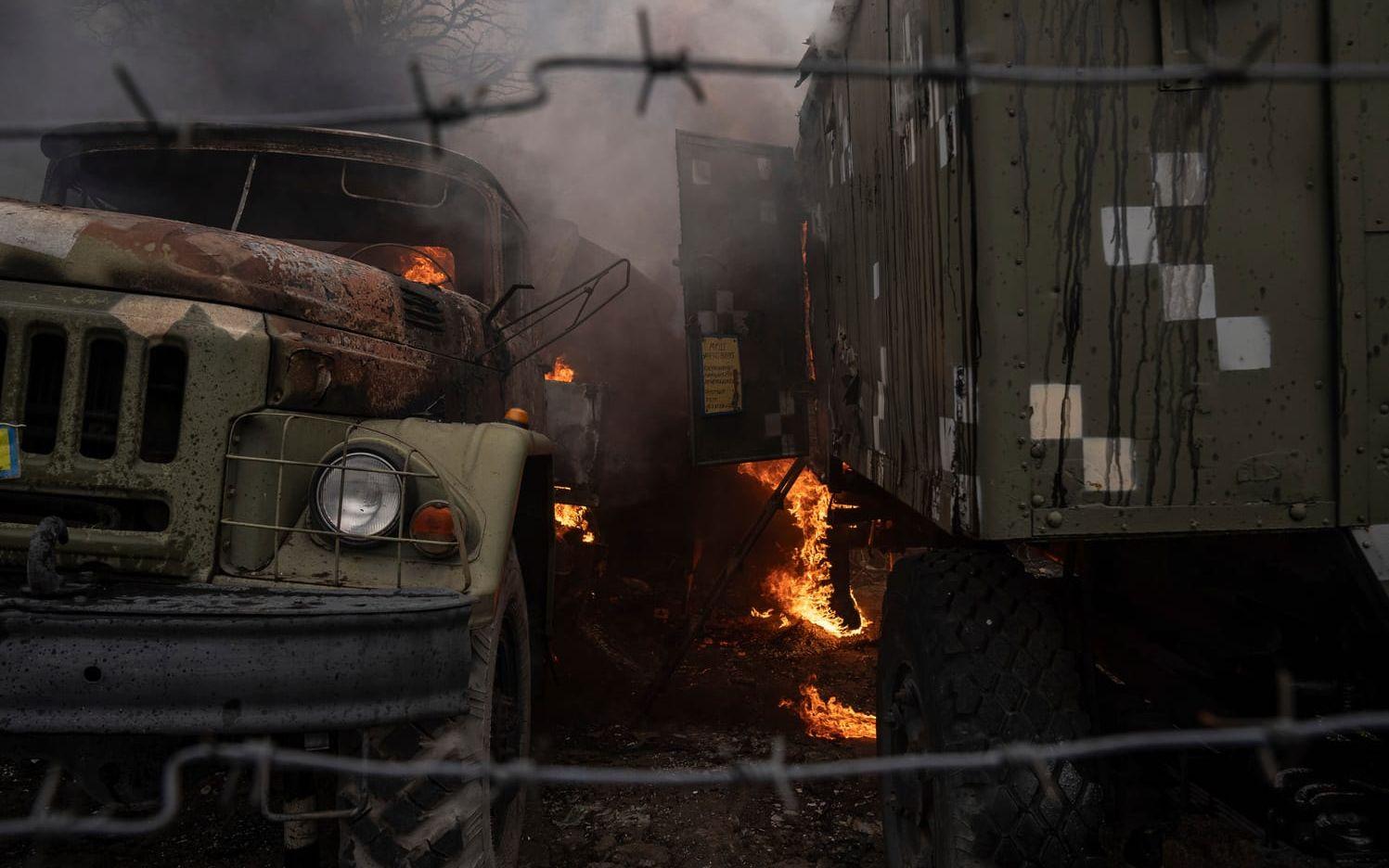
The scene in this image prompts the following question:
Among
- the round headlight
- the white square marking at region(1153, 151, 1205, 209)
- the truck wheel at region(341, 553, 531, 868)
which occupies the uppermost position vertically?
the white square marking at region(1153, 151, 1205, 209)

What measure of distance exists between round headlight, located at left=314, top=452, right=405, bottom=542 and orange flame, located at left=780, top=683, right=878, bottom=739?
304 centimetres

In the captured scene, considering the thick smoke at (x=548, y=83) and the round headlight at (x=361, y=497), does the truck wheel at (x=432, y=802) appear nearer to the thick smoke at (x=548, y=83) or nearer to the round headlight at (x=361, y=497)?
the round headlight at (x=361, y=497)

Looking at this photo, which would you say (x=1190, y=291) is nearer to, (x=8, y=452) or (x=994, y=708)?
(x=994, y=708)

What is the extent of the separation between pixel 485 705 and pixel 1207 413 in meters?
2.13

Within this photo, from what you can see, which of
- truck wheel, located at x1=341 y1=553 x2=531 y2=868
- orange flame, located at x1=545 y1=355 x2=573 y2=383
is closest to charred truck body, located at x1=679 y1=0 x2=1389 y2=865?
truck wheel, located at x1=341 y1=553 x2=531 y2=868

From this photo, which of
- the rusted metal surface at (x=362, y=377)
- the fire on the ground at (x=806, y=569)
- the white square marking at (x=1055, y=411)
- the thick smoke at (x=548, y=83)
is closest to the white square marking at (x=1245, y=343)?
the white square marking at (x=1055, y=411)

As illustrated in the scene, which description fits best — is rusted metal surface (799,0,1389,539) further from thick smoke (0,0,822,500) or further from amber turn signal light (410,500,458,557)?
thick smoke (0,0,822,500)

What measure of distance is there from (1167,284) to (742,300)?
3682 millimetres

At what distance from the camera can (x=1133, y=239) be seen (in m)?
2.20

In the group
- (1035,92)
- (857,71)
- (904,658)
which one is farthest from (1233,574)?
(857,71)

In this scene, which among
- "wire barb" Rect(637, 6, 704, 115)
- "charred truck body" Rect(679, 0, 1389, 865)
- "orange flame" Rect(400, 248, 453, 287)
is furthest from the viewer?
"orange flame" Rect(400, 248, 453, 287)

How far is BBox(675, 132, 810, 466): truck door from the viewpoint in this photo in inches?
220

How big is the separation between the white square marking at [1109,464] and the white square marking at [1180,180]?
0.62 metres

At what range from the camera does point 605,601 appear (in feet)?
22.4
